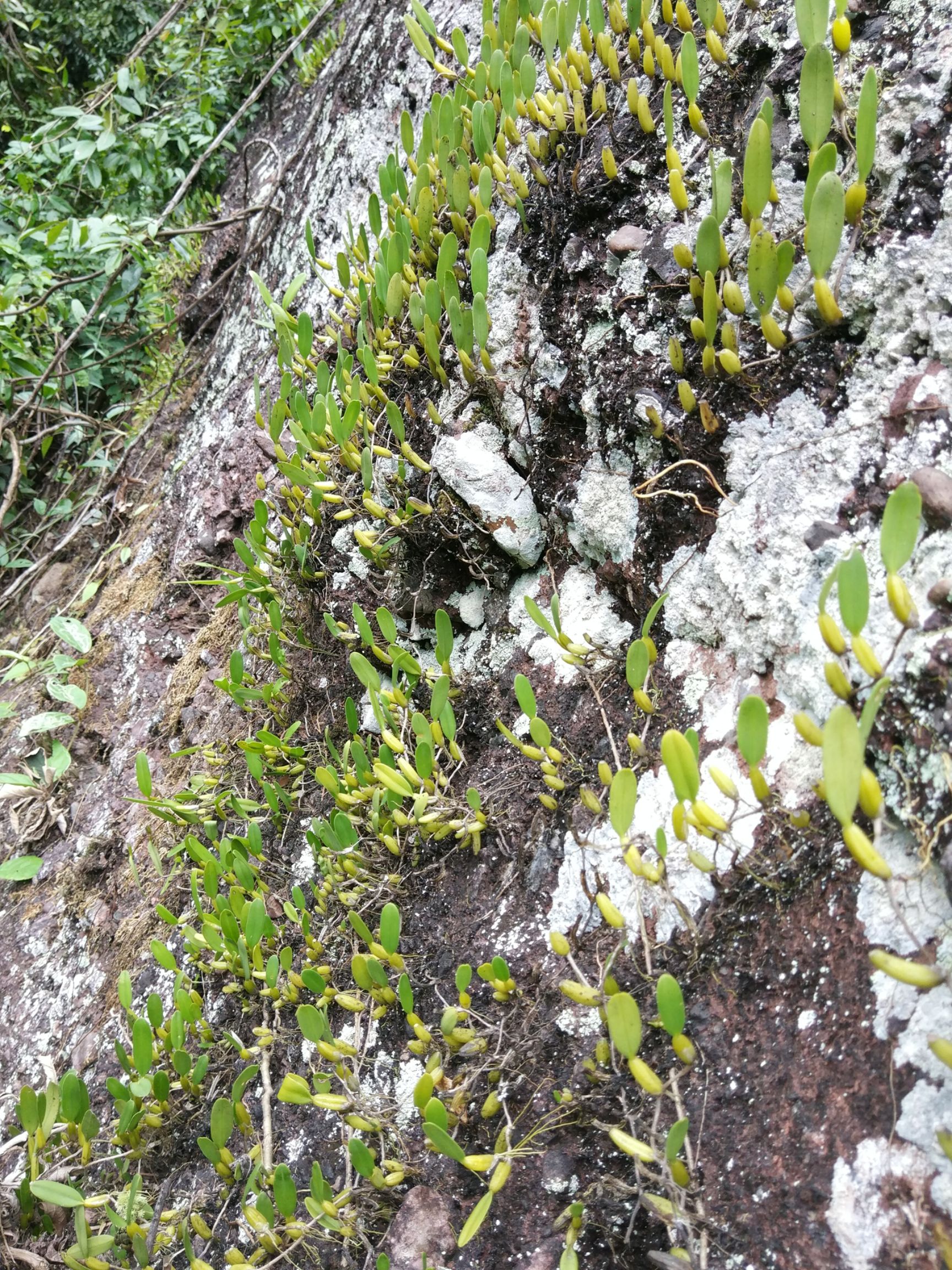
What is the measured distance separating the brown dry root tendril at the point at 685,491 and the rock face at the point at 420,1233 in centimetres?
101

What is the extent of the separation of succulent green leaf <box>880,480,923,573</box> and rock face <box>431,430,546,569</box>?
75cm

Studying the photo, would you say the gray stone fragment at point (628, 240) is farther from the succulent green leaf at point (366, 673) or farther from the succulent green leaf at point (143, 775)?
the succulent green leaf at point (143, 775)

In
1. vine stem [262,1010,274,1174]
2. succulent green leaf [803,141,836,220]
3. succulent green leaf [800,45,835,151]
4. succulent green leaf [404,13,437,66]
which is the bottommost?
vine stem [262,1010,274,1174]

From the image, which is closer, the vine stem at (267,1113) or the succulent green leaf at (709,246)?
the succulent green leaf at (709,246)

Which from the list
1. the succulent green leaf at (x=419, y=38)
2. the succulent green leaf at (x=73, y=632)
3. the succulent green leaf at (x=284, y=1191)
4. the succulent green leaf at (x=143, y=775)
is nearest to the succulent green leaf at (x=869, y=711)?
the succulent green leaf at (x=284, y=1191)

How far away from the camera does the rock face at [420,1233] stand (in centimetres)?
110

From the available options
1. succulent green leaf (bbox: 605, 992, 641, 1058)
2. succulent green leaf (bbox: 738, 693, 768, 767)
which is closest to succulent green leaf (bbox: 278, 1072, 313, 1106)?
succulent green leaf (bbox: 605, 992, 641, 1058)

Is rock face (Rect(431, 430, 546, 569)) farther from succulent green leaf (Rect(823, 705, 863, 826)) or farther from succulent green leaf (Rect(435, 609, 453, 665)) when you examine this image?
succulent green leaf (Rect(823, 705, 863, 826))

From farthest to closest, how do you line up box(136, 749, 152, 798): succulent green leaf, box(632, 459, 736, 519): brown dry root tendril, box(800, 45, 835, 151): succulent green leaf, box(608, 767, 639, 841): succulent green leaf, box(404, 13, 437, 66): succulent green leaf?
box(404, 13, 437, 66): succulent green leaf → box(136, 749, 152, 798): succulent green leaf → box(632, 459, 736, 519): brown dry root tendril → box(800, 45, 835, 151): succulent green leaf → box(608, 767, 639, 841): succulent green leaf

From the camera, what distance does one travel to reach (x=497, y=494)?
5.21 ft

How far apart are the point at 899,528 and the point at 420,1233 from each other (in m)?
1.04

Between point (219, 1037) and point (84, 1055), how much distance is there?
1.57ft

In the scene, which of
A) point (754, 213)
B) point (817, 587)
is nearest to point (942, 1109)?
point (817, 587)

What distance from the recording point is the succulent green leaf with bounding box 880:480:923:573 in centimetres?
87
